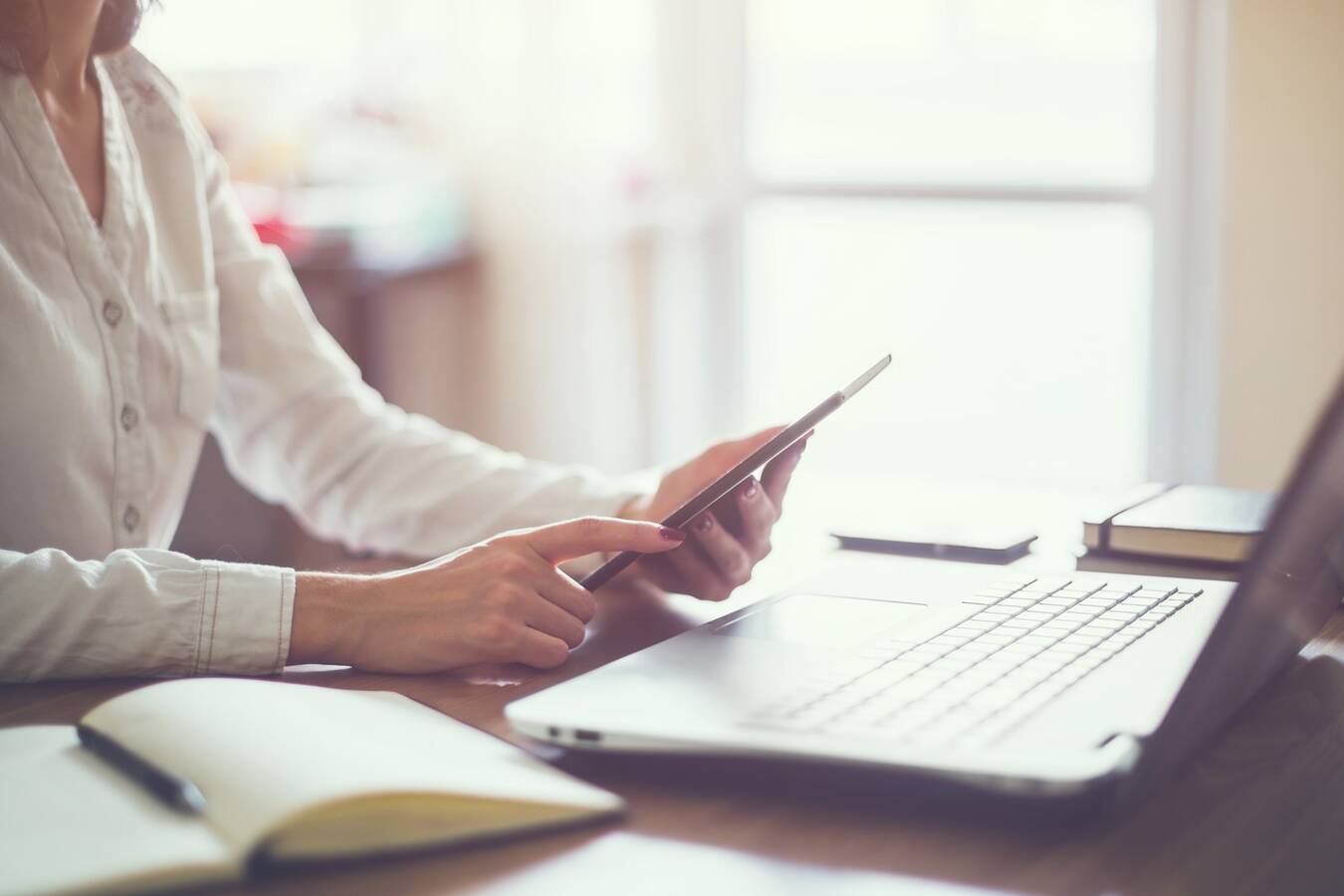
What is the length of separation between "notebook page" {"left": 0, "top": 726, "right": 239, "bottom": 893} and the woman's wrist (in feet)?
0.59

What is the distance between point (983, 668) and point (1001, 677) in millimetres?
16

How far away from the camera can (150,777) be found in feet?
1.98

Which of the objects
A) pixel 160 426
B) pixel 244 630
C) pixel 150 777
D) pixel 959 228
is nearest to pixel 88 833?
pixel 150 777

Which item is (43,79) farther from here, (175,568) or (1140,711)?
(1140,711)

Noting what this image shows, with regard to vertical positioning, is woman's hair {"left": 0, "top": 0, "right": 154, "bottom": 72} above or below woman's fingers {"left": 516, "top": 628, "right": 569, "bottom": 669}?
above

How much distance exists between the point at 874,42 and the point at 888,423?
74cm

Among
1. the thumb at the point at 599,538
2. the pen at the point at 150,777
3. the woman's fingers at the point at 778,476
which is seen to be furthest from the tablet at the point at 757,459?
the pen at the point at 150,777

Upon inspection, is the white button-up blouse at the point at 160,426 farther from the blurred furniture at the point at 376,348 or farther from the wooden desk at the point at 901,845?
the blurred furniture at the point at 376,348

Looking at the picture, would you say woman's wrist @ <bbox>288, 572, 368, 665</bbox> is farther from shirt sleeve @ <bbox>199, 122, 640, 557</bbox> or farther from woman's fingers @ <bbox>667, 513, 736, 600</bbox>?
shirt sleeve @ <bbox>199, 122, 640, 557</bbox>

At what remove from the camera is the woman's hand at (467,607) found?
83 cm

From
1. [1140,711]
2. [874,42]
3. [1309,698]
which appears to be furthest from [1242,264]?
[1140,711]

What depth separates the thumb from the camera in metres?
0.86

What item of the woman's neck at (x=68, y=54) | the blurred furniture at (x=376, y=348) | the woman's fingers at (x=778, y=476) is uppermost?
the woman's neck at (x=68, y=54)

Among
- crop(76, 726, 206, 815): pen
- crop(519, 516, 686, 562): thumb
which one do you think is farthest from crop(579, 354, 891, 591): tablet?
crop(76, 726, 206, 815): pen
